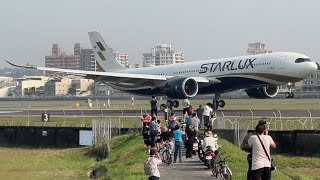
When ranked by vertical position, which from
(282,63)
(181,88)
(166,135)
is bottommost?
(166,135)

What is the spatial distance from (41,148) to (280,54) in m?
22.5

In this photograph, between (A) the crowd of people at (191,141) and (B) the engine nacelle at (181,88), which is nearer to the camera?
(A) the crowd of people at (191,141)

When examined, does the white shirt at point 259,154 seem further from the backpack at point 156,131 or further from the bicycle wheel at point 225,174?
the backpack at point 156,131

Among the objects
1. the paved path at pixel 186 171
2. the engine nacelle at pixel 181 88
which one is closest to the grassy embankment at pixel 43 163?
the paved path at pixel 186 171

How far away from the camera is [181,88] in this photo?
60031mm

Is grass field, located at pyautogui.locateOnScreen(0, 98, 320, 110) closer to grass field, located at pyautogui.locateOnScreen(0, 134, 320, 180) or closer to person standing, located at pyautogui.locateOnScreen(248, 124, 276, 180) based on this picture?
grass field, located at pyautogui.locateOnScreen(0, 134, 320, 180)

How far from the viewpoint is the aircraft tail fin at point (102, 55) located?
3191 inches

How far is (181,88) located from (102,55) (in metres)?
24.0

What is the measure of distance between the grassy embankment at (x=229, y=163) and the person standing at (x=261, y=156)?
6069 millimetres

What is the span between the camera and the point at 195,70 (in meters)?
65.9

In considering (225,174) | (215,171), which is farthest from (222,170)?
(215,171)

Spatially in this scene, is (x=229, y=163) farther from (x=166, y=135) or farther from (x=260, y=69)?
(x=260, y=69)

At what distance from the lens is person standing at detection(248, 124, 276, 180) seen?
16484 millimetres

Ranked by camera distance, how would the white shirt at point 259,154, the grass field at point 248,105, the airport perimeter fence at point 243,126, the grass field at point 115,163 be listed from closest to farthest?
the white shirt at point 259,154 → the grass field at point 115,163 → the airport perimeter fence at point 243,126 → the grass field at point 248,105
